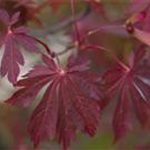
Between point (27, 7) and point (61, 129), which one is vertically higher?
point (27, 7)

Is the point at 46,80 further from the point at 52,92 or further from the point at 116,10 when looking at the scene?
the point at 116,10

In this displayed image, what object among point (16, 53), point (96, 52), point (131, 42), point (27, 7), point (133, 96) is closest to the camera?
point (16, 53)

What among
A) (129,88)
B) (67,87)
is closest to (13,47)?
(67,87)

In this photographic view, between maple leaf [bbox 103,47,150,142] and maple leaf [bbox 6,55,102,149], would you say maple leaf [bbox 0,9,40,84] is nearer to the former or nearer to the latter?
maple leaf [bbox 6,55,102,149]

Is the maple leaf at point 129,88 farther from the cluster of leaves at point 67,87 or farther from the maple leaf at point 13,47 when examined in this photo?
the maple leaf at point 13,47

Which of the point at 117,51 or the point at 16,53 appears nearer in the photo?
the point at 16,53

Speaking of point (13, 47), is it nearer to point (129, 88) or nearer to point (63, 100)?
point (63, 100)

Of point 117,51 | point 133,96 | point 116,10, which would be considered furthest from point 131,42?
point 133,96

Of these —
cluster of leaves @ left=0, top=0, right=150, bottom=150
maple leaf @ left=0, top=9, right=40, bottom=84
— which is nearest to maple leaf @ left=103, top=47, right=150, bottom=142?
cluster of leaves @ left=0, top=0, right=150, bottom=150
